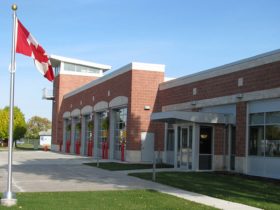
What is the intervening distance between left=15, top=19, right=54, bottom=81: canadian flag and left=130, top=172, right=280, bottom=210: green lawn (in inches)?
244

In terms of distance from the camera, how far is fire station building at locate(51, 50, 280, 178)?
2169 centimetres

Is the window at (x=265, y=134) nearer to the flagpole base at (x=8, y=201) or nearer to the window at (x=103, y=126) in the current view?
the flagpole base at (x=8, y=201)

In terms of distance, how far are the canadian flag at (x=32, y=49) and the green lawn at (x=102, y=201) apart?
3.39m

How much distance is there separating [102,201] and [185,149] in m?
13.3

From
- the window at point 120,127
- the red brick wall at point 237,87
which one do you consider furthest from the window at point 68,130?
the red brick wall at point 237,87

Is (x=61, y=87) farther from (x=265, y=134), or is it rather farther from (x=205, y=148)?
(x=265, y=134)

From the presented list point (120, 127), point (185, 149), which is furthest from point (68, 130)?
point (185, 149)

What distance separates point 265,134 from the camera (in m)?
21.6

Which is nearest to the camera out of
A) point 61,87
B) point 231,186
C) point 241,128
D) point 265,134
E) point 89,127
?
point 231,186

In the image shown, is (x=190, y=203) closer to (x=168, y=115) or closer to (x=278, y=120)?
(x=278, y=120)

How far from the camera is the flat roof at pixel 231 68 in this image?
21.3 m

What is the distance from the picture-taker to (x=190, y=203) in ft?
42.5

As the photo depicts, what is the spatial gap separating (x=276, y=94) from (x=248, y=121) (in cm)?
249

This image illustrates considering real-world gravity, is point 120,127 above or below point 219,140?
above
